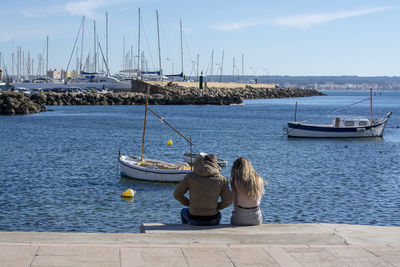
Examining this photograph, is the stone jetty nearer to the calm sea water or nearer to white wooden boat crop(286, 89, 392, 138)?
the calm sea water

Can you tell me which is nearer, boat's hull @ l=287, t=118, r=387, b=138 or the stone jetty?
boat's hull @ l=287, t=118, r=387, b=138

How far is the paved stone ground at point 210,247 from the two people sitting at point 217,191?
308 mm

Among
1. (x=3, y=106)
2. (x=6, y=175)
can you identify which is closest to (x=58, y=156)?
(x=6, y=175)

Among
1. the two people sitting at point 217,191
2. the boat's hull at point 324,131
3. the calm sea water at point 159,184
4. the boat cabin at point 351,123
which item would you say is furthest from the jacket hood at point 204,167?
the boat cabin at point 351,123

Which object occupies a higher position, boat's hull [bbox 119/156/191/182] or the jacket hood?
the jacket hood

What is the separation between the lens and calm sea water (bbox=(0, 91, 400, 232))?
1861 centimetres

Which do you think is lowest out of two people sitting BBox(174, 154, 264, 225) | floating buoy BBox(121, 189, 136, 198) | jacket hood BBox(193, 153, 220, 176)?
floating buoy BBox(121, 189, 136, 198)

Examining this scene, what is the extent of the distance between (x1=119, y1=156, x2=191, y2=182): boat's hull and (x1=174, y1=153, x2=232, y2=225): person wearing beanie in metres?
13.2

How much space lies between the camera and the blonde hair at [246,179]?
33.9 feet

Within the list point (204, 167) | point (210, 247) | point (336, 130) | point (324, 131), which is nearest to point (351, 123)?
point (336, 130)

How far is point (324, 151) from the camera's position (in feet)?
135

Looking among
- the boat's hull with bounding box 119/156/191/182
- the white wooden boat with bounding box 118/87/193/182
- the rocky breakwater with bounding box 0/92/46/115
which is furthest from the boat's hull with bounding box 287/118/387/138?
the rocky breakwater with bounding box 0/92/46/115

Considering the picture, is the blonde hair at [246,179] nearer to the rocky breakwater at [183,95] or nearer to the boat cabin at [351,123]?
the boat cabin at [351,123]

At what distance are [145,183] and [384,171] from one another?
42.1 ft
